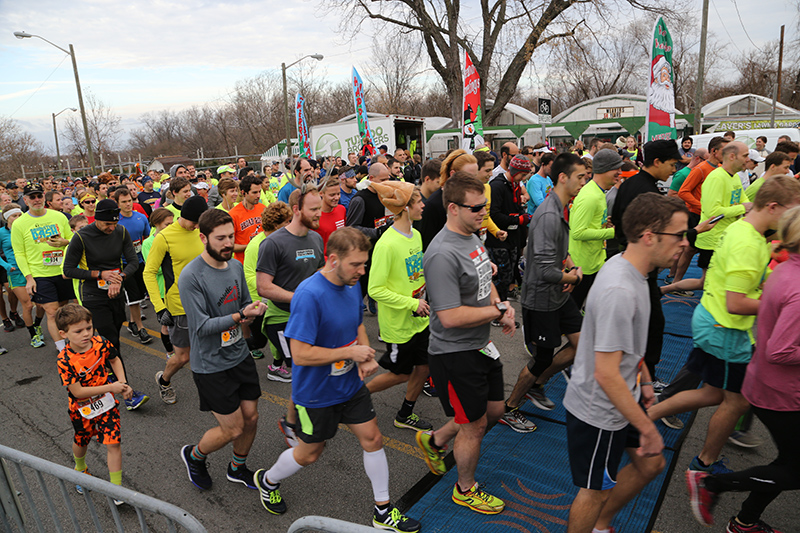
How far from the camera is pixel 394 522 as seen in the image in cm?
297

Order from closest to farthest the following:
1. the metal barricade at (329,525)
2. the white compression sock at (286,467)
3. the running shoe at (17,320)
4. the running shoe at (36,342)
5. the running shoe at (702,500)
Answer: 1. the metal barricade at (329,525)
2. the running shoe at (702,500)
3. the white compression sock at (286,467)
4. the running shoe at (36,342)
5. the running shoe at (17,320)

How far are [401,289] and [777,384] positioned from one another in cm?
234

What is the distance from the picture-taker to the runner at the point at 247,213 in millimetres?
6094

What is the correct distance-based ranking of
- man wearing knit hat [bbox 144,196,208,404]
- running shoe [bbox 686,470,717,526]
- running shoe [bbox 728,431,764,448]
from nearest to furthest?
running shoe [bbox 686,470,717,526] < running shoe [bbox 728,431,764,448] < man wearing knit hat [bbox 144,196,208,404]

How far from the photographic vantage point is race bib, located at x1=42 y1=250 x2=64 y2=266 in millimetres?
6086

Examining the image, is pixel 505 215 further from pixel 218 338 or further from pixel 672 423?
pixel 218 338

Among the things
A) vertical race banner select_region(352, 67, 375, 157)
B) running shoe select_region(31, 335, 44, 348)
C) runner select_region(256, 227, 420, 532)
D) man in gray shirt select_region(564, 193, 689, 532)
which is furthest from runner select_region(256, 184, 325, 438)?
vertical race banner select_region(352, 67, 375, 157)

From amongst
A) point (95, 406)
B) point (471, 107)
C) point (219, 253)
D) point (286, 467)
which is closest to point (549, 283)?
point (286, 467)

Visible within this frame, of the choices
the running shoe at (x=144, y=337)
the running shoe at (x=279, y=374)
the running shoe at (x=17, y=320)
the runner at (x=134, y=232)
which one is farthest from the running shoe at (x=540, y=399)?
the running shoe at (x=17, y=320)

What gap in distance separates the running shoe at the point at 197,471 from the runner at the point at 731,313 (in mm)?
3424

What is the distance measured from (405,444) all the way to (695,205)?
5686 millimetres

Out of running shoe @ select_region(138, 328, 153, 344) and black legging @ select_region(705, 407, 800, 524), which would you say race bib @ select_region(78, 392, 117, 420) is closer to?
running shoe @ select_region(138, 328, 153, 344)

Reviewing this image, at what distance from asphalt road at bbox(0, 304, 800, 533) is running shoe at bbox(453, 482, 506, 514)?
487 millimetres

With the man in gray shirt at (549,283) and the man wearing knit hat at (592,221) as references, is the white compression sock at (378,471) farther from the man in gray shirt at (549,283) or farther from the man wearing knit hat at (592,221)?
the man wearing knit hat at (592,221)
